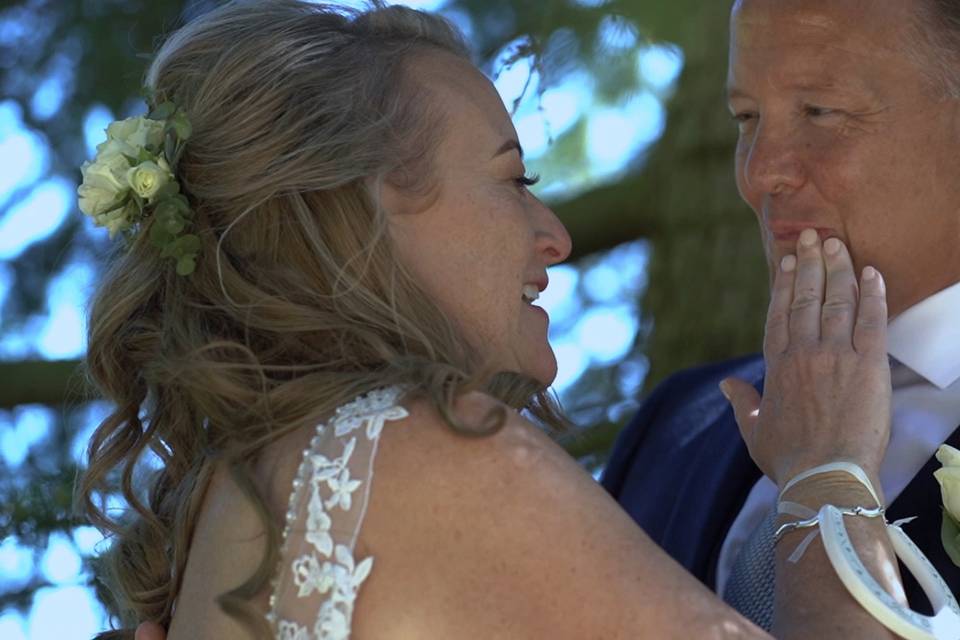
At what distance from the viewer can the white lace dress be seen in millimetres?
2539

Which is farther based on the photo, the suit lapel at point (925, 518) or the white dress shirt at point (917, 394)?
the white dress shirt at point (917, 394)

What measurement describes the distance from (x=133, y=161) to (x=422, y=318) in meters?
0.63

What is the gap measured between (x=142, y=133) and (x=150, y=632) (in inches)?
35.9

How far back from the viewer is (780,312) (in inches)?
132

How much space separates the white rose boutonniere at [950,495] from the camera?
300 cm

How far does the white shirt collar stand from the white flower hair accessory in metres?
1.57

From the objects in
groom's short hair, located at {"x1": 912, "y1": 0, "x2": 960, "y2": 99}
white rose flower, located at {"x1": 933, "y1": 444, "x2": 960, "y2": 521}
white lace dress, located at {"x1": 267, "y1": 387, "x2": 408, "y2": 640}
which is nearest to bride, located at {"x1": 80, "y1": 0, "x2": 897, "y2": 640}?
white lace dress, located at {"x1": 267, "y1": 387, "x2": 408, "y2": 640}

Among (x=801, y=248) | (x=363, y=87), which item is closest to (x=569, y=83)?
(x=801, y=248)

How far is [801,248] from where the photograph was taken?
3465mm

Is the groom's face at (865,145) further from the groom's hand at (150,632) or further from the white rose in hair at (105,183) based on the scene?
the groom's hand at (150,632)

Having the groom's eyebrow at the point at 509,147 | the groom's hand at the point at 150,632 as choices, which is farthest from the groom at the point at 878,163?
the groom's hand at the point at 150,632

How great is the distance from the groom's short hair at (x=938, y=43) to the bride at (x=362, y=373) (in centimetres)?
53

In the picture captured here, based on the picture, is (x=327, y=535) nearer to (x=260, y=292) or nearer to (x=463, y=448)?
(x=463, y=448)

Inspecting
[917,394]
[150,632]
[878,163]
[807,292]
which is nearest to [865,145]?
[878,163]
